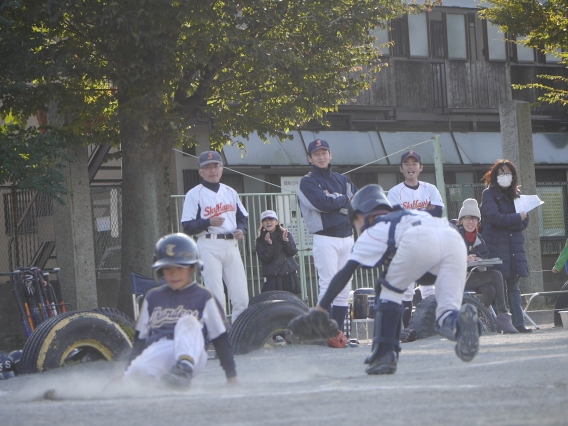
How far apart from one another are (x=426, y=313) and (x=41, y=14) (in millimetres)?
6293

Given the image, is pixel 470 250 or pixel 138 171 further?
pixel 138 171

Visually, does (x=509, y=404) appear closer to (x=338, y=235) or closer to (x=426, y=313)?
(x=338, y=235)

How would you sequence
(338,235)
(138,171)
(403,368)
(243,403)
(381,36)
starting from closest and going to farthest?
(243,403) < (403,368) < (338,235) < (138,171) < (381,36)

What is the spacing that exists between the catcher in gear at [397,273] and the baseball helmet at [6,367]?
149 inches

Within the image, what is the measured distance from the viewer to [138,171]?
580 inches

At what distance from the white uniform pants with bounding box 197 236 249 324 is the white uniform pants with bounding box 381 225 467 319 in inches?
139

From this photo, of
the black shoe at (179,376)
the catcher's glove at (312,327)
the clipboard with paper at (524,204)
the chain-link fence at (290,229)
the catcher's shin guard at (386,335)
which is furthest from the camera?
the chain-link fence at (290,229)

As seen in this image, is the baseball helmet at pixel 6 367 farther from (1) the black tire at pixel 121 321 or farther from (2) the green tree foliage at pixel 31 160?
(2) the green tree foliage at pixel 31 160

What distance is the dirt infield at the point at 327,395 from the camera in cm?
488

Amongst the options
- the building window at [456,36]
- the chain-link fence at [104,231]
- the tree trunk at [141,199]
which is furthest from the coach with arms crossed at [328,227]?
the building window at [456,36]

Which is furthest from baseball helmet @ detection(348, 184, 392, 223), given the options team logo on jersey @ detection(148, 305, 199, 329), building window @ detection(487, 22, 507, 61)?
building window @ detection(487, 22, 507, 61)

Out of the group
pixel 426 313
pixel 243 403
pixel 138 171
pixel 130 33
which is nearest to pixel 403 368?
pixel 243 403

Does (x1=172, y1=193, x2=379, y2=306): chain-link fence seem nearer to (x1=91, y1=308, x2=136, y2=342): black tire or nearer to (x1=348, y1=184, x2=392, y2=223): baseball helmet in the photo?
(x1=91, y1=308, x2=136, y2=342): black tire

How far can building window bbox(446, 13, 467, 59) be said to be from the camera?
86.1ft
